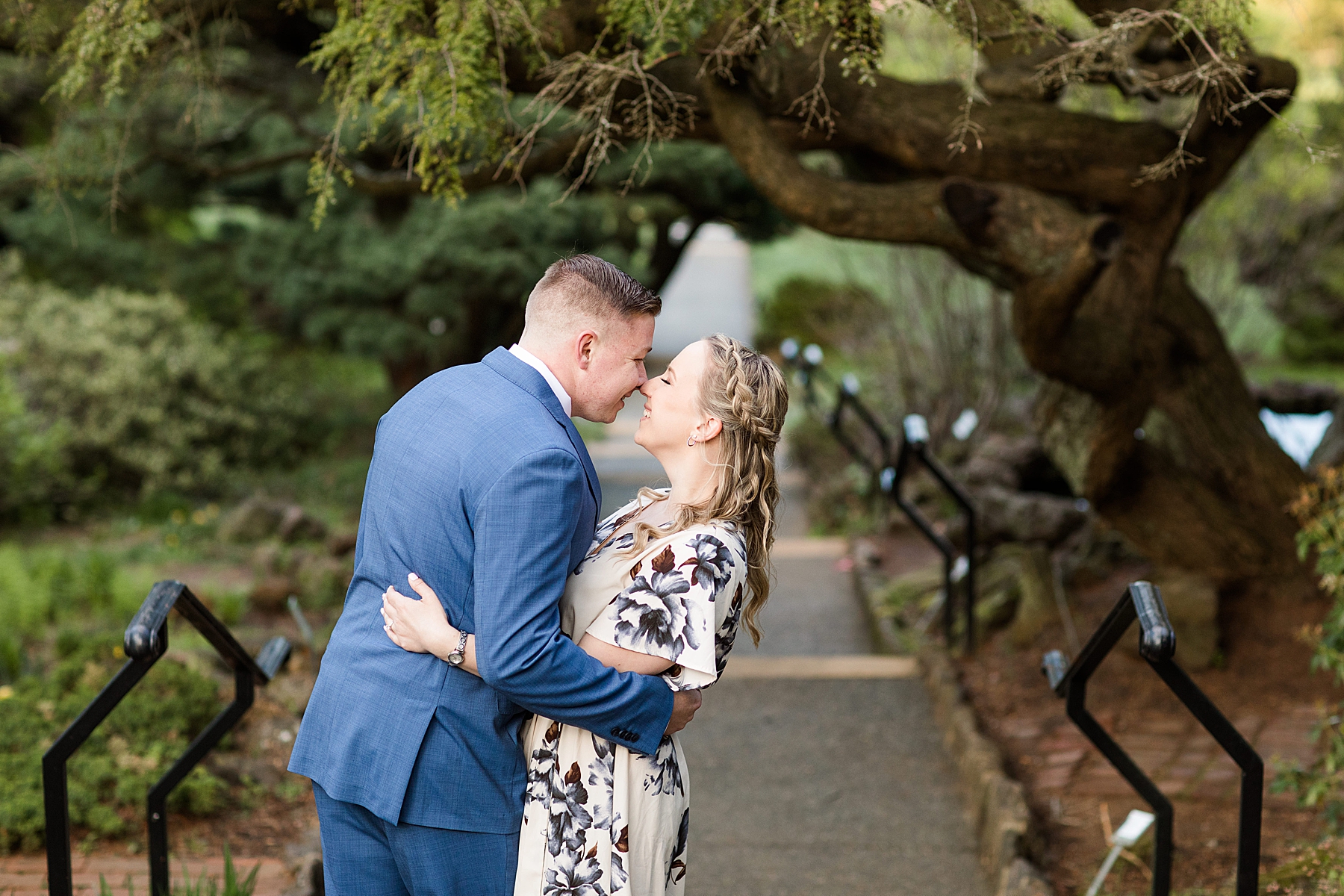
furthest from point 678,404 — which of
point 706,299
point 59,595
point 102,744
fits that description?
point 706,299

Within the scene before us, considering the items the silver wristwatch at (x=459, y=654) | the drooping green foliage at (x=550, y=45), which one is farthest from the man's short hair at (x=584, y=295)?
the drooping green foliage at (x=550, y=45)

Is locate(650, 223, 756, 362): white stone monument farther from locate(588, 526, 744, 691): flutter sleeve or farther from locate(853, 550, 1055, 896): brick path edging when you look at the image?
locate(588, 526, 744, 691): flutter sleeve

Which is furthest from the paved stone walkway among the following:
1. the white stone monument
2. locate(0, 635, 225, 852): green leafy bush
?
the white stone monument

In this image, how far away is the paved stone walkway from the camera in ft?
12.8

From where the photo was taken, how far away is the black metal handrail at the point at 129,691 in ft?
Answer: 8.15

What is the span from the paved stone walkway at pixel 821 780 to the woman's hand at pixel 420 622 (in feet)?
4.67

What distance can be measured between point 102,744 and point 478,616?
307cm

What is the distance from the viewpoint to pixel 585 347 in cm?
199

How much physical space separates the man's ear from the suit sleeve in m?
0.21

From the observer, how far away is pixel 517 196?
9203mm

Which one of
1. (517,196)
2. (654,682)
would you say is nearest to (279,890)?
(654,682)

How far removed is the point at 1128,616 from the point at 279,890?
2472mm

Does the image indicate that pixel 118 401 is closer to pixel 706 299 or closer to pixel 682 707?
pixel 682 707

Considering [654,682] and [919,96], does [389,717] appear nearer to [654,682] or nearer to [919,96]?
[654,682]
